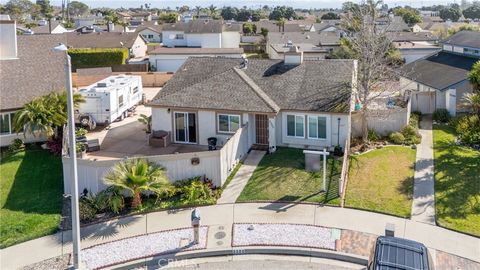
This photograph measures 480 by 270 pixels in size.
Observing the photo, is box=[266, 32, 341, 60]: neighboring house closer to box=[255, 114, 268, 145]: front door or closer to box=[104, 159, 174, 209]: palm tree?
box=[255, 114, 268, 145]: front door

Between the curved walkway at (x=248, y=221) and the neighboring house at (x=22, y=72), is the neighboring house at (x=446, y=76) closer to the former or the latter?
the curved walkway at (x=248, y=221)

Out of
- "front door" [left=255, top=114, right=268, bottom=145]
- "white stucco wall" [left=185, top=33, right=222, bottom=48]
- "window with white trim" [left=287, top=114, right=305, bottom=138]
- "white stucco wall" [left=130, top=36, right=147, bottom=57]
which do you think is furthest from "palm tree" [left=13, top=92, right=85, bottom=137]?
"white stucco wall" [left=185, top=33, right=222, bottom=48]

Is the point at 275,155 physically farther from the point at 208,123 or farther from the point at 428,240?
the point at 428,240

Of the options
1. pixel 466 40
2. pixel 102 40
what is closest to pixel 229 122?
pixel 466 40

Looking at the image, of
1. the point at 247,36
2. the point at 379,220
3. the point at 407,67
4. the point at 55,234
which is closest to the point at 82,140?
the point at 55,234

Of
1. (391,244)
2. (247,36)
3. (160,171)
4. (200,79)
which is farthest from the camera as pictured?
(247,36)

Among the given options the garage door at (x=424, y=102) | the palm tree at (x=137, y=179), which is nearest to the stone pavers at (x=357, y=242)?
the palm tree at (x=137, y=179)
